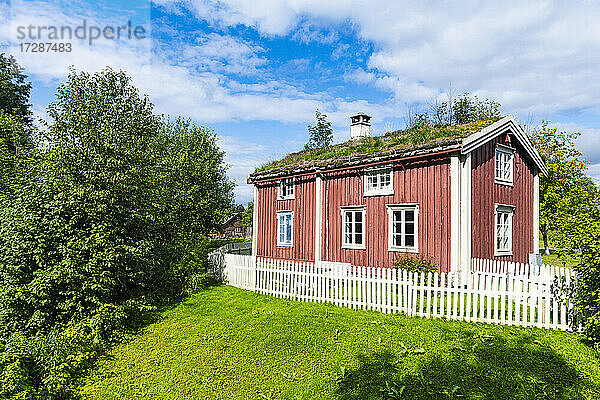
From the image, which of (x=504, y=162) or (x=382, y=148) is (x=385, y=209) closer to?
(x=382, y=148)

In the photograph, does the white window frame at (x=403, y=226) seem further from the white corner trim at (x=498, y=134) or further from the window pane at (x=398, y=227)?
the white corner trim at (x=498, y=134)

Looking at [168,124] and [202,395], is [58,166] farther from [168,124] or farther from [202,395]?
[168,124]

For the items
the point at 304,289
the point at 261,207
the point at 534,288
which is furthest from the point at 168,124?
the point at 534,288

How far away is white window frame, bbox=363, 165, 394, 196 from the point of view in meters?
15.0

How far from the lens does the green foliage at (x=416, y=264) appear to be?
1329 cm

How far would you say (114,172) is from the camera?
35.7 feet

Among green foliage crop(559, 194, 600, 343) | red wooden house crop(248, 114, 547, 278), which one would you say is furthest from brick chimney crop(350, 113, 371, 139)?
green foliage crop(559, 194, 600, 343)

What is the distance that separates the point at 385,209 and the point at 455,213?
8.75ft

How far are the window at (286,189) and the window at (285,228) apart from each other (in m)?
0.72

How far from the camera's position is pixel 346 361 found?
7.66 m

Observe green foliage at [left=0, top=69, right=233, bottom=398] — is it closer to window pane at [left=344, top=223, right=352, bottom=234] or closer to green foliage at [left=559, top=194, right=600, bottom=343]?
window pane at [left=344, top=223, right=352, bottom=234]

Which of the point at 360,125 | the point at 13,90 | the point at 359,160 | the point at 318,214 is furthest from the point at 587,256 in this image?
the point at 13,90

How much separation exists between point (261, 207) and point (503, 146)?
10.9m

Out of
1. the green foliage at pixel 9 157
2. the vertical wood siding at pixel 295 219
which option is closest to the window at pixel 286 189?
the vertical wood siding at pixel 295 219
